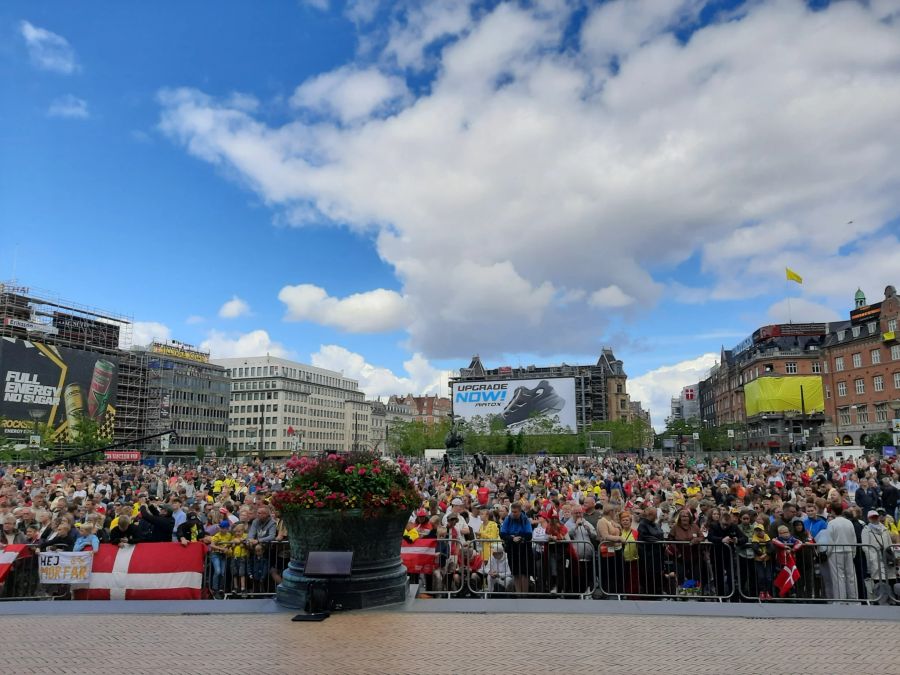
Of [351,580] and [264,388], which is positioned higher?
[264,388]

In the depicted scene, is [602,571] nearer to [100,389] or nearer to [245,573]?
[245,573]

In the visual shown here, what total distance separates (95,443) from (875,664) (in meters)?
82.1

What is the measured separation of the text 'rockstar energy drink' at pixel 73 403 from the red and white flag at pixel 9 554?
81941 mm

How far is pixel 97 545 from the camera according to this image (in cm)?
1120

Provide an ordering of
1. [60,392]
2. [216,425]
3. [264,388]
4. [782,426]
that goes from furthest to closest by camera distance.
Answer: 1. [264,388]
2. [216,425]
3. [782,426]
4. [60,392]

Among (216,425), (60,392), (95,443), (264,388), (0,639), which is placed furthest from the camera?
(264,388)

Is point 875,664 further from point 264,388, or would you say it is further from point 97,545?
point 264,388

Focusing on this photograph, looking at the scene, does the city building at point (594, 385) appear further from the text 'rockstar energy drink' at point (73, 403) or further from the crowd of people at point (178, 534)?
the crowd of people at point (178, 534)

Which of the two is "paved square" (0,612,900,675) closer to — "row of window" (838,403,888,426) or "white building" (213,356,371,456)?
"row of window" (838,403,888,426)

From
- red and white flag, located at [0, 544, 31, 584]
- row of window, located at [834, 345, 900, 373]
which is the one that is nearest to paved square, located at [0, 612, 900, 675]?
red and white flag, located at [0, 544, 31, 584]

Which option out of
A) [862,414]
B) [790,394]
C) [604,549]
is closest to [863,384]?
[862,414]

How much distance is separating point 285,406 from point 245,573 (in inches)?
5433

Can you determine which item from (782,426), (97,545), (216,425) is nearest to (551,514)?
(97,545)

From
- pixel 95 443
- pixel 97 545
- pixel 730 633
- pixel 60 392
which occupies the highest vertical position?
pixel 60 392
